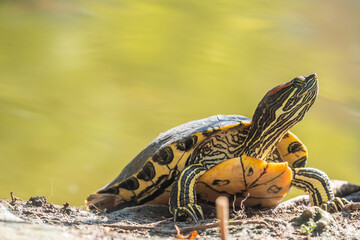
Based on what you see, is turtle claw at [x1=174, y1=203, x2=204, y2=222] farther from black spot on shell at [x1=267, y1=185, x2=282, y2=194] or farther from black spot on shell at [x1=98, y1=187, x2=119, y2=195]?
black spot on shell at [x1=98, y1=187, x2=119, y2=195]

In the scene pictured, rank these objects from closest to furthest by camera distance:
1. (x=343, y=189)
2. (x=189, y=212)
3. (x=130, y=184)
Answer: (x=189, y=212)
(x=130, y=184)
(x=343, y=189)

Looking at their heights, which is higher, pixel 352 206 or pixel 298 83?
pixel 298 83

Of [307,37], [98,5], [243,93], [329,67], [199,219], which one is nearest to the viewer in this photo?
[199,219]

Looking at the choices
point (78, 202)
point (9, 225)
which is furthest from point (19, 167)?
point (9, 225)

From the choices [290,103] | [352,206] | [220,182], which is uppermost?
[290,103]

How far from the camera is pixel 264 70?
6930 millimetres

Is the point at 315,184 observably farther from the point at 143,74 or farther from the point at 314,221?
the point at 143,74

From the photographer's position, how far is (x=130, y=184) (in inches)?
89.7

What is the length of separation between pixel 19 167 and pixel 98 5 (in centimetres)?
415

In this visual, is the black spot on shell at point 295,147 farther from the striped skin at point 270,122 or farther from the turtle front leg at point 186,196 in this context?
the turtle front leg at point 186,196

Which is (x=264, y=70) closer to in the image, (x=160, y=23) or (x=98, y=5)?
(x=160, y=23)

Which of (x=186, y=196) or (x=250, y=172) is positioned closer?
(x=186, y=196)

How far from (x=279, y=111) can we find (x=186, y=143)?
50cm

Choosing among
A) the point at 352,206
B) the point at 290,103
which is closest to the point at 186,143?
the point at 290,103
